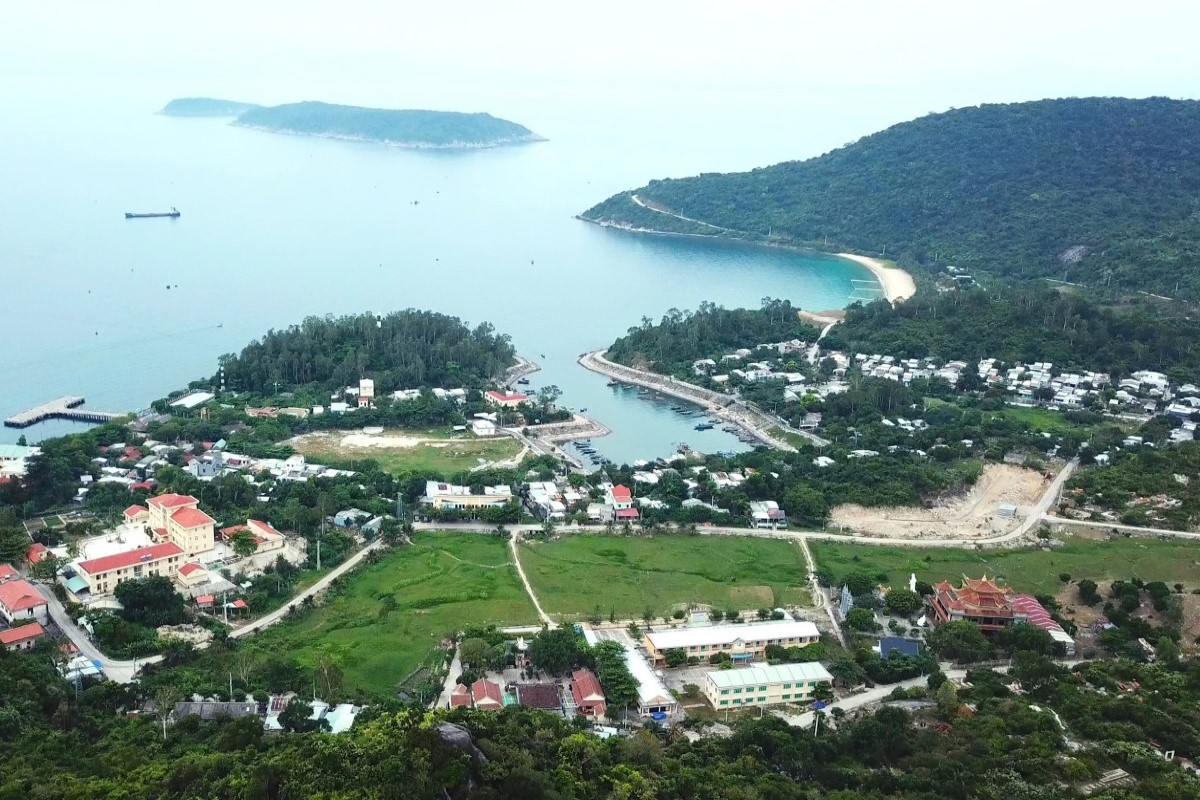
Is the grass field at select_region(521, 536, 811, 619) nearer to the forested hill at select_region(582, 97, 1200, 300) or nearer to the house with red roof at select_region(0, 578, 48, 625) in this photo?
the house with red roof at select_region(0, 578, 48, 625)

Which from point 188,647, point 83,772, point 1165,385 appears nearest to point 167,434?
point 188,647

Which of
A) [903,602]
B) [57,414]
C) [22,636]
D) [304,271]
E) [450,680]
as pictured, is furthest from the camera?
[304,271]

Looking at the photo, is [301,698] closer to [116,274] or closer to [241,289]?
[241,289]

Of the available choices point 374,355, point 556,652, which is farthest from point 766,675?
point 374,355

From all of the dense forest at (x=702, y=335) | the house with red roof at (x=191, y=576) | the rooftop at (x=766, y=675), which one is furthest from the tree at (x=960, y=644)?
the dense forest at (x=702, y=335)

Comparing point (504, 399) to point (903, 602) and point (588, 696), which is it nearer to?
point (903, 602)
